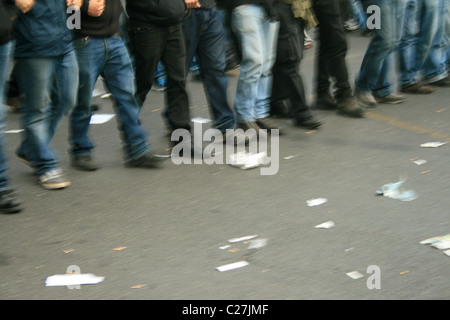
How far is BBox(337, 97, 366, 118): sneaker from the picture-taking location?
752 centimetres

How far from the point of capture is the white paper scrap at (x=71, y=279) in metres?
4.35

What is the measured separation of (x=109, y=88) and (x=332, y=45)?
94.5 inches

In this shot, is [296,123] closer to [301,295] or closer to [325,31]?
[325,31]

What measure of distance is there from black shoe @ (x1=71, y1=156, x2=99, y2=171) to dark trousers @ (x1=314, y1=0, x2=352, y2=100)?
2.60 m

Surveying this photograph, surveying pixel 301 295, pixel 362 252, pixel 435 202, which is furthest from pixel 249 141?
pixel 301 295

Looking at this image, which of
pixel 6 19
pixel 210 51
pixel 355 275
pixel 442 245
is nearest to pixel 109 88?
pixel 210 51

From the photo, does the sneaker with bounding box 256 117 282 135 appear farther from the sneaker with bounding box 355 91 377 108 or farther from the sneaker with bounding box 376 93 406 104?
the sneaker with bounding box 376 93 406 104

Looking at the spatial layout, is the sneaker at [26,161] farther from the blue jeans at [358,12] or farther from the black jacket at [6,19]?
the blue jeans at [358,12]

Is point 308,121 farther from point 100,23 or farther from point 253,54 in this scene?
point 100,23

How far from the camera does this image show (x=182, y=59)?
643 centimetres

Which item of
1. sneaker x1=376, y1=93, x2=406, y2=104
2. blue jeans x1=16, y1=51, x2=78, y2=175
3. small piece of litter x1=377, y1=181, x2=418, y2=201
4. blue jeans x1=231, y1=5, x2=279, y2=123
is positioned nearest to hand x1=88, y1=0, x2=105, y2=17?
blue jeans x1=16, y1=51, x2=78, y2=175

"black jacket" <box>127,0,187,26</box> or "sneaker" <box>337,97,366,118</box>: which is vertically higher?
"black jacket" <box>127,0,187,26</box>

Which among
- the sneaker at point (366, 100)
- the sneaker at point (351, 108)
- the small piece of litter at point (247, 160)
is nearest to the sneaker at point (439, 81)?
the sneaker at point (366, 100)

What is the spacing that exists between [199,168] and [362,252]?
202cm
